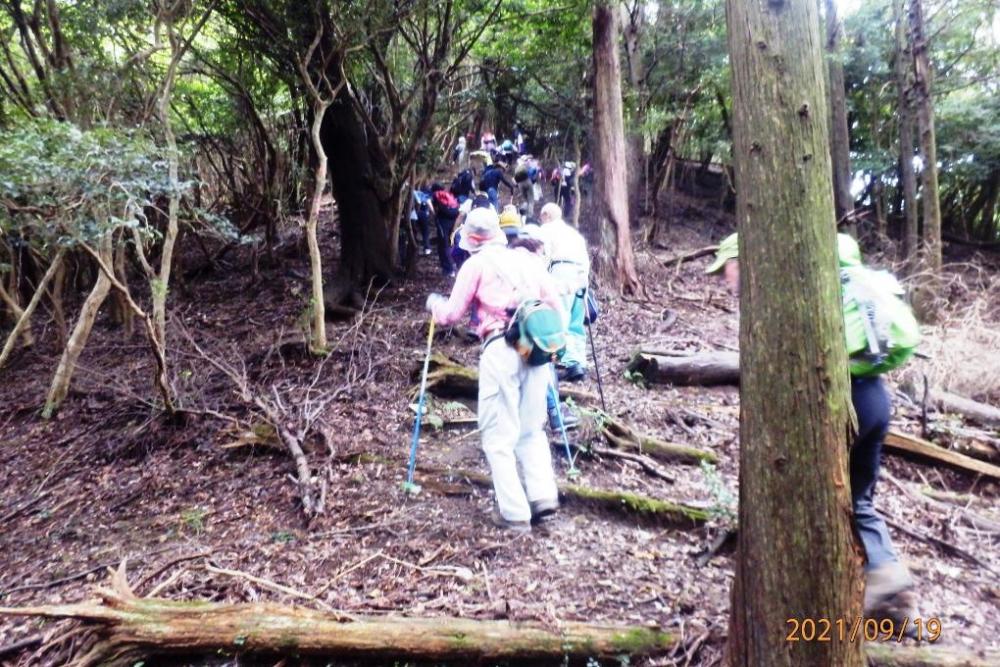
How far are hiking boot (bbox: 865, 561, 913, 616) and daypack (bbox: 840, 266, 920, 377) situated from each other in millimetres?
1027

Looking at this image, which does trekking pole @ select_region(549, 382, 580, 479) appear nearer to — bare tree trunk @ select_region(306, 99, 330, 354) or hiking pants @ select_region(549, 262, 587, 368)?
hiking pants @ select_region(549, 262, 587, 368)

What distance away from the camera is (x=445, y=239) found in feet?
39.6

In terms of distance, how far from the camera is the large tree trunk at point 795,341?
7.68 feet

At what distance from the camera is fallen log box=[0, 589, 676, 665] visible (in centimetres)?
305

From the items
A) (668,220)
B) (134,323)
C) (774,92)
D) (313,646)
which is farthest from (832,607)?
(668,220)

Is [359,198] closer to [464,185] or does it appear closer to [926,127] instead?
[464,185]

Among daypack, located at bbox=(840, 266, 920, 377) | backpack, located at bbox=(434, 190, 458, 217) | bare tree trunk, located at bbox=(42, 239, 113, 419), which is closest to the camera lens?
daypack, located at bbox=(840, 266, 920, 377)

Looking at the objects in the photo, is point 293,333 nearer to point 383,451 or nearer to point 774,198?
point 383,451

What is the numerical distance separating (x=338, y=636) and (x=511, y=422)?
1661 mm

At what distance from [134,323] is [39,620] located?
8.00m

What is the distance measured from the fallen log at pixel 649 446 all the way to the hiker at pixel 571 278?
4.29 ft

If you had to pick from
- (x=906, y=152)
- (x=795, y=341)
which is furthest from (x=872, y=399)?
(x=906, y=152)

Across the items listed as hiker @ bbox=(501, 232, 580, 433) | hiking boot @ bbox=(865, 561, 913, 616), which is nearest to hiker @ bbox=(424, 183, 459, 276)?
hiker @ bbox=(501, 232, 580, 433)

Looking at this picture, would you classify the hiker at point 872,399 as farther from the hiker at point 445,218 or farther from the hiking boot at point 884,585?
the hiker at point 445,218
